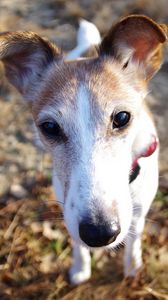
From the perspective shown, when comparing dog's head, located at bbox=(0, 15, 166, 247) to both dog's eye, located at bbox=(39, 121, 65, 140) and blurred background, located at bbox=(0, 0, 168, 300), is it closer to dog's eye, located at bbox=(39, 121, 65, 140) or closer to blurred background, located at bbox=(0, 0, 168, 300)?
dog's eye, located at bbox=(39, 121, 65, 140)

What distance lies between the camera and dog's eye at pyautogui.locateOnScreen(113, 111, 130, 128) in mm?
2389

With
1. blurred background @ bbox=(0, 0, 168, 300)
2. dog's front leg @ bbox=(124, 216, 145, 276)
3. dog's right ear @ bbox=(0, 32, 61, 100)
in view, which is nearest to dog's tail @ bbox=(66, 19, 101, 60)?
dog's right ear @ bbox=(0, 32, 61, 100)

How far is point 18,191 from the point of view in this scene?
3906 millimetres

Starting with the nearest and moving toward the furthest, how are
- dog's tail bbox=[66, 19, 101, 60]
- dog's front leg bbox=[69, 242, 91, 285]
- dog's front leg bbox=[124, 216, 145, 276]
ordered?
dog's front leg bbox=[124, 216, 145, 276] → dog's front leg bbox=[69, 242, 91, 285] → dog's tail bbox=[66, 19, 101, 60]

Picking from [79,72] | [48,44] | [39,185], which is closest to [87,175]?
[79,72]

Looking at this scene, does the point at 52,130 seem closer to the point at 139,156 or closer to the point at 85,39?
Result: the point at 139,156

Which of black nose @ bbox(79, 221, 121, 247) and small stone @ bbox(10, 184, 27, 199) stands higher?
black nose @ bbox(79, 221, 121, 247)

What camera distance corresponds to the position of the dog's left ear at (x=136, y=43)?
8.05ft

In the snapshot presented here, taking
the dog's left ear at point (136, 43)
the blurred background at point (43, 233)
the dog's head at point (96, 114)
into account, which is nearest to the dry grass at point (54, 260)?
the blurred background at point (43, 233)

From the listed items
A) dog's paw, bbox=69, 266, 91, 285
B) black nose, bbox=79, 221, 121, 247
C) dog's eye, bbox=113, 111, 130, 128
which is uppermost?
dog's eye, bbox=113, 111, 130, 128

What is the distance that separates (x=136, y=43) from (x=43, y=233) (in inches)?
66.4

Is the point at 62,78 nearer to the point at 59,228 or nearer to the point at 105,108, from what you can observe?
the point at 105,108

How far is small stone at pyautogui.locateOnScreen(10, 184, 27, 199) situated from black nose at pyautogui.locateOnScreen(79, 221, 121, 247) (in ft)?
5.65

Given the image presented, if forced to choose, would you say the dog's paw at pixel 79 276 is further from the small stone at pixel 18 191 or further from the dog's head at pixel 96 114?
the dog's head at pixel 96 114
